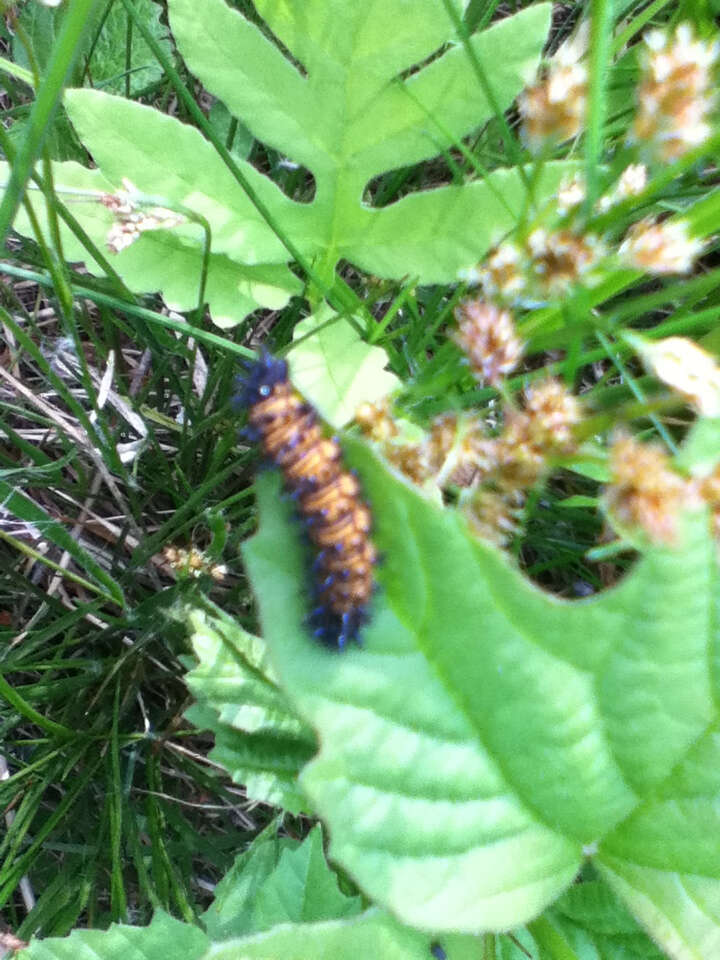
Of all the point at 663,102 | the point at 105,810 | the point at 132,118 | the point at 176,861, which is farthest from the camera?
the point at 176,861

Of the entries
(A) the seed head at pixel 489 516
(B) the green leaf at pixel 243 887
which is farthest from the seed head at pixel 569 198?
(B) the green leaf at pixel 243 887

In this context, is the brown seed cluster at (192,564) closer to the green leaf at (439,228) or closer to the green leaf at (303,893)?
the green leaf at (303,893)

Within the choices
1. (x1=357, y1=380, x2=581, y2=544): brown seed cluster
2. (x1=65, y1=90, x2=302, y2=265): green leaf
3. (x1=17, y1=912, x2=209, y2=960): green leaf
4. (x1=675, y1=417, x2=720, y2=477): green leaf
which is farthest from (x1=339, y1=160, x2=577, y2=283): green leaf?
(x1=17, y1=912, x2=209, y2=960): green leaf

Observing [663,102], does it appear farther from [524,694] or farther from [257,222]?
[257,222]

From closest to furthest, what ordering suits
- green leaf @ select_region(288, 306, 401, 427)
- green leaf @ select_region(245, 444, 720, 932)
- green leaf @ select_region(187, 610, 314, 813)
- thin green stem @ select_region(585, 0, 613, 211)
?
green leaf @ select_region(245, 444, 720, 932) → thin green stem @ select_region(585, 0, 613, 211) → green leaf @ select_region(288, 306, 401, 427) → green leaf @ select_region(187, 610, 314, 813)

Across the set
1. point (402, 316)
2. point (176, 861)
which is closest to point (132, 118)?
point (402, 316)

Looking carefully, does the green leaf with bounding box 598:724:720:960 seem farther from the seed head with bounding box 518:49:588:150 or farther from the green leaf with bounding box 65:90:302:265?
the green leaf with bounding box 65:90:302:265
